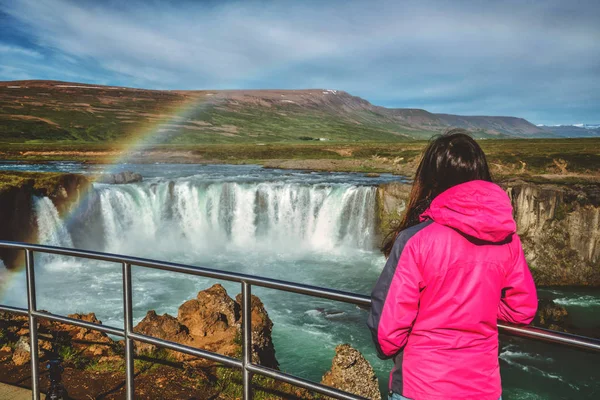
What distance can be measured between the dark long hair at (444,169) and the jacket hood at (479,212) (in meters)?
0.22

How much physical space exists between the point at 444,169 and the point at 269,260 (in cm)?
2256

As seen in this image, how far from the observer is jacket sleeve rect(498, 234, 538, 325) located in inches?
89.6

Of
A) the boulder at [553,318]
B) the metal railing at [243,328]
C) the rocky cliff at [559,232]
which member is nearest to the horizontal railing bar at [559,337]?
the metal railing at [243,328]

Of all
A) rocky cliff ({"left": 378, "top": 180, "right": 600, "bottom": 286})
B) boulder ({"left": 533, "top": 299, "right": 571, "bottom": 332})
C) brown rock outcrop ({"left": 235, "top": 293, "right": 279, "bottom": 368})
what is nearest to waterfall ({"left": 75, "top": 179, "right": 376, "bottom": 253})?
rocky cliff ({"left": 378, "top": 180, "right": 600, "bottom": 286})

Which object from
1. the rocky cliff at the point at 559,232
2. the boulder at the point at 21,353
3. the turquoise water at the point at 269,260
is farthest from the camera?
the rocky cliff at the point at 559,232

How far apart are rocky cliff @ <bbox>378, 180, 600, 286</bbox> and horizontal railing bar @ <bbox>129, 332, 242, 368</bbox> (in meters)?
22.8

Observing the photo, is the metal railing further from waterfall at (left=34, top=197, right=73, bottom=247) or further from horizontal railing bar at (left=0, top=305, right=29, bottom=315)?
waterfall at (left=34, top=197, right=73, bottom=247)

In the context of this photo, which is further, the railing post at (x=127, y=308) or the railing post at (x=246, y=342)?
the railing post at (x=127, y=308)

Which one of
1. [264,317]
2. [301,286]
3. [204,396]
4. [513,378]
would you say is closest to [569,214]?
[513,378]

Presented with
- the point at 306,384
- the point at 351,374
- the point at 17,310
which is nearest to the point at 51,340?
the point at 17,310

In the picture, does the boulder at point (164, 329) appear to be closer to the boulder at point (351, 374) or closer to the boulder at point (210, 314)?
the boulder at point (210, 314)

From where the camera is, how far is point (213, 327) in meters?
8.48

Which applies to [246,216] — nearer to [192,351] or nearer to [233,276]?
[192,351]

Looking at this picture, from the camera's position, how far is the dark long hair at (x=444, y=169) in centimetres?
239
